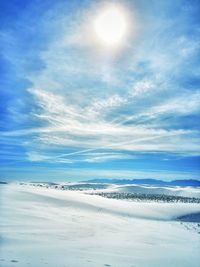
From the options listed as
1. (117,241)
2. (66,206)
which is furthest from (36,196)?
(117,241)

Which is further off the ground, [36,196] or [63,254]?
[36,196]

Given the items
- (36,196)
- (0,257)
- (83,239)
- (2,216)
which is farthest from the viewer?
(36,196)

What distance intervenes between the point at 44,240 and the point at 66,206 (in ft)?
37.8

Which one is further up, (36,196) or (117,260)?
(36,196)

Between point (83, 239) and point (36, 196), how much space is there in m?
12.7

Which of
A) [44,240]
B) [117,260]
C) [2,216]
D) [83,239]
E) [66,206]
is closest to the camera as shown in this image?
[117,260]

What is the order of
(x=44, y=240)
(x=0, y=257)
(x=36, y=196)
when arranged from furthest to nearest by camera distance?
(x=36, y=196) < (x=44, y=240) < (x=0, y=257)

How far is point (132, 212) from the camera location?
23.0m

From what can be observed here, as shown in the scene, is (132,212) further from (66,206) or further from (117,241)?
(117,241)

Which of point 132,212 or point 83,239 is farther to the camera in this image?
point 132,212

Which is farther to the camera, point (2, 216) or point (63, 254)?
point (2, 216)

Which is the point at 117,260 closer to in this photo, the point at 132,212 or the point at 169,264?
the point at 169,264

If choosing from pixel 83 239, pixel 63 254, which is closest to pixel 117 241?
pixel 83 239

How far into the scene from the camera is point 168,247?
Result: 10078 millimetres
